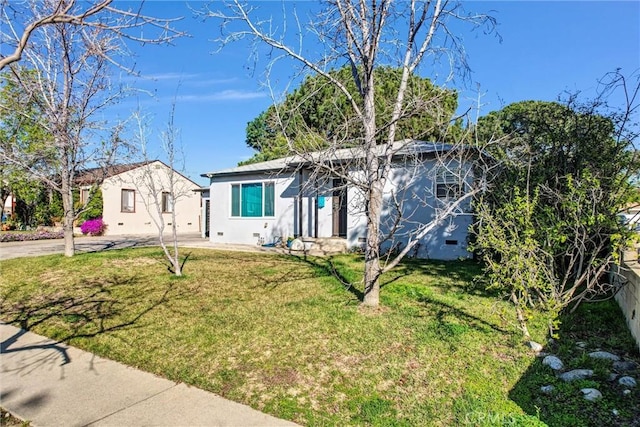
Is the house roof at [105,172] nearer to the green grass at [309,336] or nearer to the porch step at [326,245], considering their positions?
the green grass at [309,336]

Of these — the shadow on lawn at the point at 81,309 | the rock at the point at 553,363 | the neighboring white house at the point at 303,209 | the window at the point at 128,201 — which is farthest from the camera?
the window at the point at 128,201

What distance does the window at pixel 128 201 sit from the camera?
2447 cm

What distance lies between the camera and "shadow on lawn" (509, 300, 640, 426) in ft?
10.1

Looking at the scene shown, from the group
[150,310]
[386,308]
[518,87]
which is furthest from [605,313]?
[150,310]

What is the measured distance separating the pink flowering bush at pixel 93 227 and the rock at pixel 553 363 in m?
23.6

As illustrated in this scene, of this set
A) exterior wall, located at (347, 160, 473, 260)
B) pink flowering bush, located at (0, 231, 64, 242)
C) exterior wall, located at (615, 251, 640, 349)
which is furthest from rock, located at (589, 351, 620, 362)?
pink flowering bush, located at (0, 231, 64, 242)

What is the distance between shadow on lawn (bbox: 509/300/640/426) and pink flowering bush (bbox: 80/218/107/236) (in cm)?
2339

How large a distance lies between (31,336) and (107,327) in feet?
3.15

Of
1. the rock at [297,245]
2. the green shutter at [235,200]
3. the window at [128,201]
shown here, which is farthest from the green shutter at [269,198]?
the window at [128,201]

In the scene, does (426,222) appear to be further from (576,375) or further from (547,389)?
(547,389)

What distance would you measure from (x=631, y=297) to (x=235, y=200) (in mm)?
13888

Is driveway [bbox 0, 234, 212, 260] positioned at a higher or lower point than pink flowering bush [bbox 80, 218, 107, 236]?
lower

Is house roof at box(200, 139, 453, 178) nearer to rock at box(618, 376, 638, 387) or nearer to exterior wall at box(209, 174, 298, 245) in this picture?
exterior wall at box(209, 174, 298, 245)

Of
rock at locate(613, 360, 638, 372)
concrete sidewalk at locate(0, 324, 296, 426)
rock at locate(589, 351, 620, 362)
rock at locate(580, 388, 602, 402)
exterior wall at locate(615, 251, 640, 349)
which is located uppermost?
exterior wall at locate(615, 251, 640, 349)
